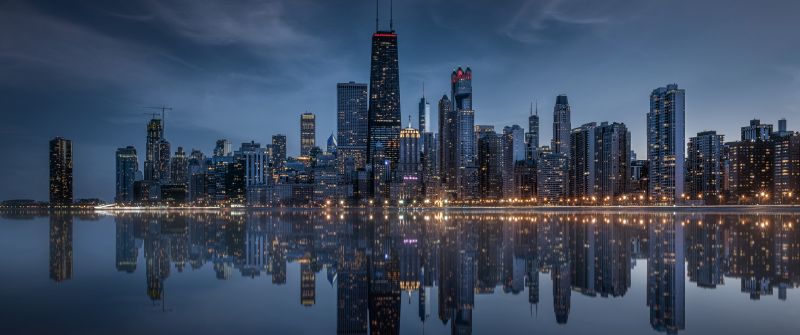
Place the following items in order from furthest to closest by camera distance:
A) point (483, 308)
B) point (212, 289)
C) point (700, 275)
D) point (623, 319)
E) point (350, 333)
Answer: point (700, 275) → point (212, 289) → point (483, 308) → point (623, 319) → point (350, 333)

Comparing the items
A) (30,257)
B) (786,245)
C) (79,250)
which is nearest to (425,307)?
(30,257)

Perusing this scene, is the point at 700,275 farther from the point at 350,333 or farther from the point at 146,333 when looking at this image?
the point at 146,333

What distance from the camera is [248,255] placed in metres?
32.2

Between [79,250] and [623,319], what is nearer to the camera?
[623,319]

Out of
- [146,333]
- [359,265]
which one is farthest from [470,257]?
[146,333]

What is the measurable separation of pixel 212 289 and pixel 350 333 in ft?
29.5

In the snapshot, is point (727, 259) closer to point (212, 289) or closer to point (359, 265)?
point (359, 265)

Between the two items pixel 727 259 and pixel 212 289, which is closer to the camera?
pixel 212 289

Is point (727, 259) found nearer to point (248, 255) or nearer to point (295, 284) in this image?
point (295, 284)

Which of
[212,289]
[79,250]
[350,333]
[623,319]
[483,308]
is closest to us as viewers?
[350,333]

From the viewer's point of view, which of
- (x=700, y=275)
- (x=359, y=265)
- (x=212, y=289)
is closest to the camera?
(x=212, y=289)

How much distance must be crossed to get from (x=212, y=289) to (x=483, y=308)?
10.6 m

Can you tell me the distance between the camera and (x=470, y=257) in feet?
96.0

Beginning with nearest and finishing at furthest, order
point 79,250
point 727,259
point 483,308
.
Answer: point 483,308 → point 727,259 → point 79,250
